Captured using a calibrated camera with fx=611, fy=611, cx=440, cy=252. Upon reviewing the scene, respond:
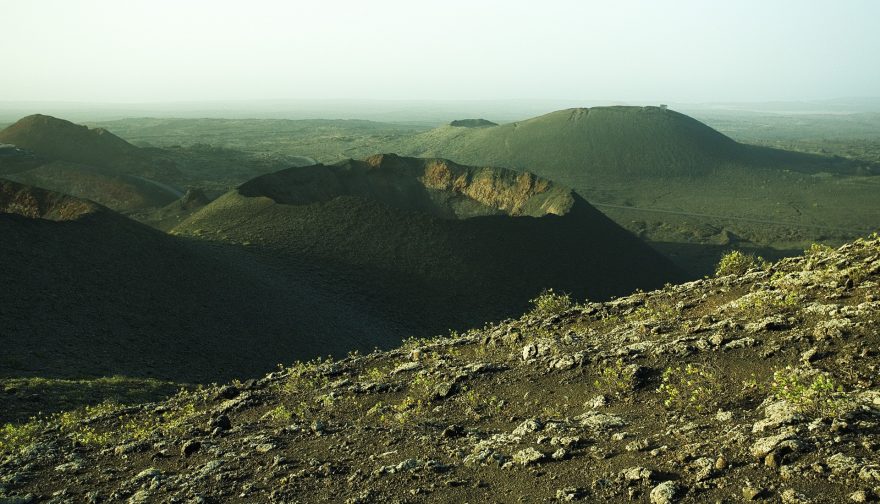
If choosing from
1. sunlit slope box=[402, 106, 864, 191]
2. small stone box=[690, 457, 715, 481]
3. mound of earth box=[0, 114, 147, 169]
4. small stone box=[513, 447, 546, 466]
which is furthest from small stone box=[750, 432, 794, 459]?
→ mound of earth box=[0, 114, 147, 169]

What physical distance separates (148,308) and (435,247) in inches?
771

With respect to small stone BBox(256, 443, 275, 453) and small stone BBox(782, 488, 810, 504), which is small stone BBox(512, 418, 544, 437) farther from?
small stone BBox(256, 443, 275, 453)

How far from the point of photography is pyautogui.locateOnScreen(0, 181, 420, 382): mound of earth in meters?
25.0

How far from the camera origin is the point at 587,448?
26.7ft

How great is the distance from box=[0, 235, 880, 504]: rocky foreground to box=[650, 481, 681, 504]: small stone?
2 centimetres

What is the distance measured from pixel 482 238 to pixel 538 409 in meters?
34.4

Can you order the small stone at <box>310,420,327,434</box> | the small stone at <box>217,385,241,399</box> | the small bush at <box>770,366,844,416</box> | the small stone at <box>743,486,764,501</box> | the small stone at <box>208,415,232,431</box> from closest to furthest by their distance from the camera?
the small stone at <box>743,486,764,501</box> < the small bush at <box>770,366,844,416</box> < the small stone at <box>310,420,327,434</box> < the small stone at <box>208,415,232,431</box> < the small stone at <box>217,385,241,399</box>

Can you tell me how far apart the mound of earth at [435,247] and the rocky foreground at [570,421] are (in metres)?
21.3

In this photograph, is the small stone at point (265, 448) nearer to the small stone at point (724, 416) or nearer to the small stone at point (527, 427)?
the small stone at point (527, 427)

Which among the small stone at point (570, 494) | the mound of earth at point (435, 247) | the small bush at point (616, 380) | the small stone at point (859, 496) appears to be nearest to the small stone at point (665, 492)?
the small stone at point (570, 494)

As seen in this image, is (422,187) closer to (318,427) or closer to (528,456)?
(318,427)

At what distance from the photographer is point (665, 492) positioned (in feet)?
21.2

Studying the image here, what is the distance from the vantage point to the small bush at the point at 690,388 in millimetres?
8812

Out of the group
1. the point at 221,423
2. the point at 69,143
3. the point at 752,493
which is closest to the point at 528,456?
the point at 752,493
